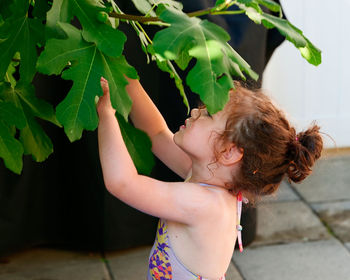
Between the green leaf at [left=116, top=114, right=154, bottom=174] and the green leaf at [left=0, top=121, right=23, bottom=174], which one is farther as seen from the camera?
the green leaf at [left=116, top=114, right=154, bottom=174]

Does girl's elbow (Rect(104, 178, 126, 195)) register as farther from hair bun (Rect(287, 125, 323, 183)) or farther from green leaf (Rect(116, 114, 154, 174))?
hair bun (Rect(287, 125, 323, 183))

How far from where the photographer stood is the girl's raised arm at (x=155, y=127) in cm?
229

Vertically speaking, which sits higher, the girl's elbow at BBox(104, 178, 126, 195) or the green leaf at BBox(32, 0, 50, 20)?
the green leaf at BBox(32, 0, 50, 20)

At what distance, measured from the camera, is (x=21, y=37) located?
1.81 metres

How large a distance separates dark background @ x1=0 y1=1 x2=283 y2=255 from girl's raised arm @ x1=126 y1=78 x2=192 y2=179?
2.31 ft

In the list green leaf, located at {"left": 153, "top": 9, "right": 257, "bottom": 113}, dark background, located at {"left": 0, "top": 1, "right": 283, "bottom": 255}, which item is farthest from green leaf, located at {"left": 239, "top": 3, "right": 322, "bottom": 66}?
dark background, located at {"left": 0, "top": 1, "right": 283, "bottom": 255}

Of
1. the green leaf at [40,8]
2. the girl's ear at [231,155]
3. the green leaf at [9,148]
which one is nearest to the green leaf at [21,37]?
the green leaf at [40,8]

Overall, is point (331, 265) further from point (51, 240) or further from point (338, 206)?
point (51, 240)

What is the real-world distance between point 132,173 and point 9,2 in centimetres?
56

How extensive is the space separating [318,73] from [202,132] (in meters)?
2.86

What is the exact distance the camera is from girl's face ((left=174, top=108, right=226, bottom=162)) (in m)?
2.05

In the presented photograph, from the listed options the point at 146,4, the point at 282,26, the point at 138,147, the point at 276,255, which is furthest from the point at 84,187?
the point at 282,26

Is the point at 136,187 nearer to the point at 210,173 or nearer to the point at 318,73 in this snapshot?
the point at 210,173

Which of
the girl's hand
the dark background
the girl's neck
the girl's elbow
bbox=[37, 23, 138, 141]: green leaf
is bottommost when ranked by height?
the dark background
